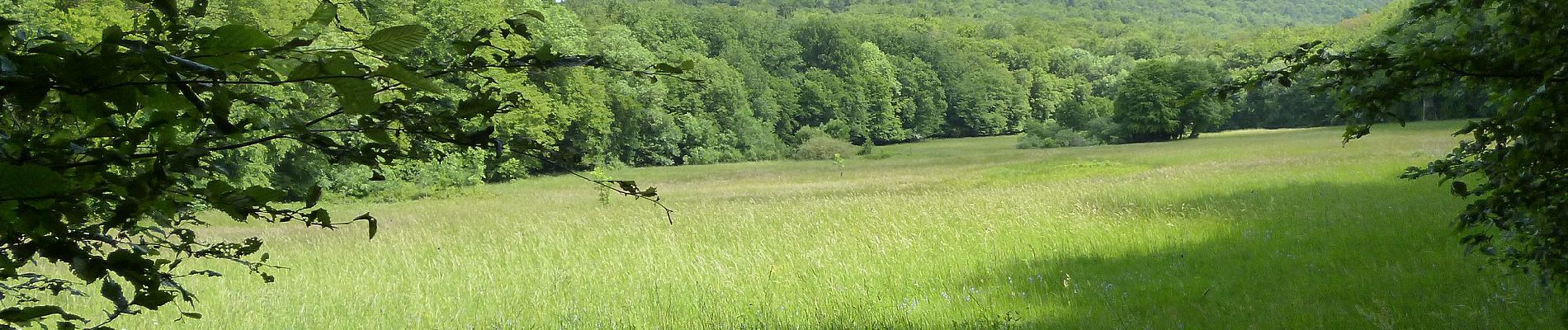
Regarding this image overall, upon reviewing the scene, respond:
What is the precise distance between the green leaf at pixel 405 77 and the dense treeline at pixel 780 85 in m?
0.23

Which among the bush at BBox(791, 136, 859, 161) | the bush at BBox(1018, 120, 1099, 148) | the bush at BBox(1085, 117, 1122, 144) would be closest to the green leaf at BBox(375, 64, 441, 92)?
the bush at BBox(791, 136, 859, 161)

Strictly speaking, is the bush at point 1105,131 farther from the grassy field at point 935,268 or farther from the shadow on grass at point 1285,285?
the shadow on grass at point 1285,285

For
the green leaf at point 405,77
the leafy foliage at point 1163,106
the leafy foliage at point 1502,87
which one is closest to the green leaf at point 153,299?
the green leaf at point 405,77

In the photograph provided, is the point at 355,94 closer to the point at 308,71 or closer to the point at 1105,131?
the point at 308,71

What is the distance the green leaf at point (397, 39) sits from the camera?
1.75 m

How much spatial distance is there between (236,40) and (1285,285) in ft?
24.3

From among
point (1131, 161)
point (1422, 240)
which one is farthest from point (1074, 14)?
point (1422, 240)

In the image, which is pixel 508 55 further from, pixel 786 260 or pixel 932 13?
pixel 932 13


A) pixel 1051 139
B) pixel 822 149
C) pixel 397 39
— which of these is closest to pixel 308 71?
pixel 397 39

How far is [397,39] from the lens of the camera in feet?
5.87

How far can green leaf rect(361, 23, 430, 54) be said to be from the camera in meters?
1.75

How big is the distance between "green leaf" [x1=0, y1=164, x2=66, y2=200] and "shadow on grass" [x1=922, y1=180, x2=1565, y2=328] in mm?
5421

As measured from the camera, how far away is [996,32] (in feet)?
433

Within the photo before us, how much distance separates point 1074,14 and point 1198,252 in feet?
622
